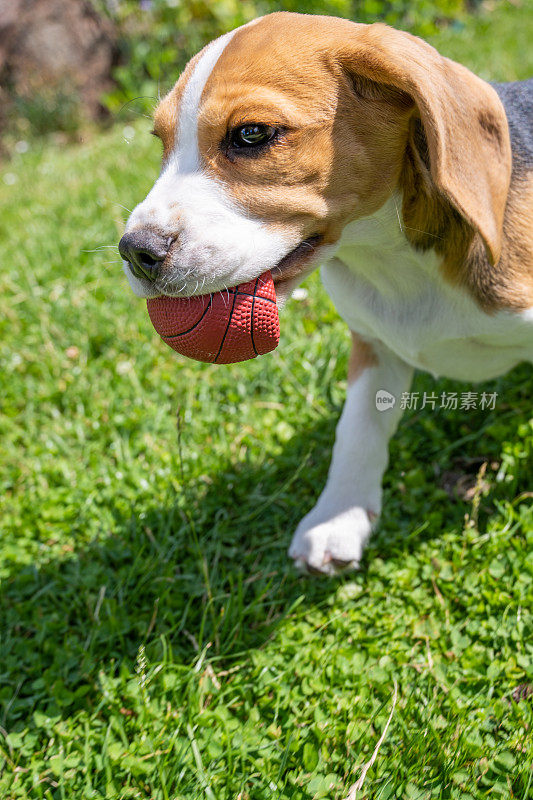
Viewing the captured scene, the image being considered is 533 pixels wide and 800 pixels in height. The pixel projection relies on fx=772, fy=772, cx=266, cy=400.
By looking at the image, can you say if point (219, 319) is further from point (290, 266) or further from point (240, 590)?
point (240, 590)

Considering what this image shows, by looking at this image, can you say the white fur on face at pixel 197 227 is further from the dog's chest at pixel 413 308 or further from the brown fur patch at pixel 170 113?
the dog's chest at pixel 413 308

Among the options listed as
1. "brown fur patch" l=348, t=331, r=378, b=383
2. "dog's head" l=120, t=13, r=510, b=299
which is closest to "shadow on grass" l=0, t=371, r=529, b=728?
"brown fur patch" l=348, t=331, r=378, b=383

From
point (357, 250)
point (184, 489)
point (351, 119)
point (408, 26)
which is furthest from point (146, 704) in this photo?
point (408, 26)

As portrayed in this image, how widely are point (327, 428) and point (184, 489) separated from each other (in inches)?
29.5

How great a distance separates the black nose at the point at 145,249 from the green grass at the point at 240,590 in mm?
406

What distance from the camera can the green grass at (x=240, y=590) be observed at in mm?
2293

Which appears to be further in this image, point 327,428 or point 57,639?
point 327,428

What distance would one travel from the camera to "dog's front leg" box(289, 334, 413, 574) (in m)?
2.89

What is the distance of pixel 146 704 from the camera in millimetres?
2457

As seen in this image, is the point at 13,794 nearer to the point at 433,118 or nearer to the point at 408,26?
the point at 433,118

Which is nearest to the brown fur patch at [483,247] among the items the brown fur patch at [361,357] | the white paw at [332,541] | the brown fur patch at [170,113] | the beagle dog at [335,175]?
the beagle dog at [335,175]

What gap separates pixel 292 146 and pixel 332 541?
142 centimetres

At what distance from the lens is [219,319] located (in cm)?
225

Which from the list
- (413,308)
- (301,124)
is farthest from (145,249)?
(413,308)
